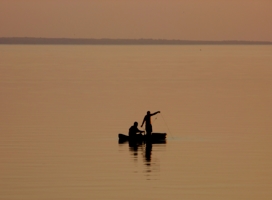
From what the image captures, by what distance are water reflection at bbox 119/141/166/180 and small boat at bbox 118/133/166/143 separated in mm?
142

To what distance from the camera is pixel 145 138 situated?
38.1m

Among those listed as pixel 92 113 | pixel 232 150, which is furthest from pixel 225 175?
pixel 92 113

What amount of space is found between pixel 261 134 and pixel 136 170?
11.9 metres

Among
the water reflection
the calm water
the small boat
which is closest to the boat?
the small boat

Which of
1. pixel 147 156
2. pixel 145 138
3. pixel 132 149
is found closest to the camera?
pixel 147 156

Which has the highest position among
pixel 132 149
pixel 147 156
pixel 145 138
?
pixel 145 138

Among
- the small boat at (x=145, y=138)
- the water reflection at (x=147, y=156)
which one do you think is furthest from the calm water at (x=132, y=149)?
the small boat at (x=145, y=138)

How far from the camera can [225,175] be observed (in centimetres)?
2925

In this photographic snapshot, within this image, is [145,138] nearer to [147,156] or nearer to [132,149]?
[132,149]

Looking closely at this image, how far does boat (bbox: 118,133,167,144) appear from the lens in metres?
38.1

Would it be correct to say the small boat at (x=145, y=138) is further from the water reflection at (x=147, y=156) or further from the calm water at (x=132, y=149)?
the calm water at (x=132, y=149)

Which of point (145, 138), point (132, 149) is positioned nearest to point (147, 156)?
point (132, 149)

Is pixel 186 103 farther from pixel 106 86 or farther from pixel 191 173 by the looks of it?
pixel 191 173

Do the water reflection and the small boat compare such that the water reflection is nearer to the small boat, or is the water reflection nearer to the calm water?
the calm water
